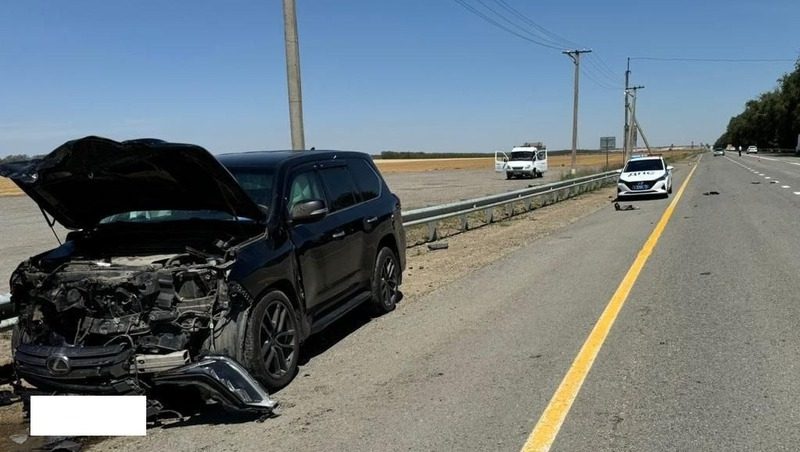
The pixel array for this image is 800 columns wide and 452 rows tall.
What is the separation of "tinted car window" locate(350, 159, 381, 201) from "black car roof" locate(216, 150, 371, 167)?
1.20 ft

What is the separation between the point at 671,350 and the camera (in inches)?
223

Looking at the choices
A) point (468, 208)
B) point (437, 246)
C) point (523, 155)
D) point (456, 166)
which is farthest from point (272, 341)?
point (456, 166)

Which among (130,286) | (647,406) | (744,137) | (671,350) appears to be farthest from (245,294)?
(744,137)

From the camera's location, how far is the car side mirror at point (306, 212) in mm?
5539

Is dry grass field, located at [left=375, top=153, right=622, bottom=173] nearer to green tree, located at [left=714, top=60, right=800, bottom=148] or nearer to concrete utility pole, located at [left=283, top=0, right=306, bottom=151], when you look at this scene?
green tree, located at [left=714, top=60, right=800, bottom=148]

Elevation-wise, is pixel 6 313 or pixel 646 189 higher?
pixel 6 313

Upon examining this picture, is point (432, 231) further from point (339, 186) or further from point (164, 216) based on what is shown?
point (164, 216)

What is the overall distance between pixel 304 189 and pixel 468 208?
10551mm

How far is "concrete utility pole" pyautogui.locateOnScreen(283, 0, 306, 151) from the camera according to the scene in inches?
463

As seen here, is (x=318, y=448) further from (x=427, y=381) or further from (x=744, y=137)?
(x=744, y=137)

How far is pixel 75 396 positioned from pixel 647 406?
12.1 ft

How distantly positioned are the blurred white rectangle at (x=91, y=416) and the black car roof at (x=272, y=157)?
2.58 m

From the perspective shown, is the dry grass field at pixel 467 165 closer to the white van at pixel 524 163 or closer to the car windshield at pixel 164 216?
the white van at pixel 524 163

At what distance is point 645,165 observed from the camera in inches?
1006
